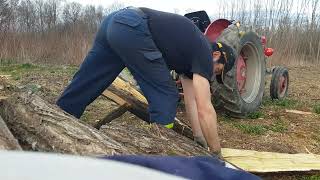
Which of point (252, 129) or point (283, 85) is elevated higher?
point (252, 129)

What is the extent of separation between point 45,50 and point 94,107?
8.34m

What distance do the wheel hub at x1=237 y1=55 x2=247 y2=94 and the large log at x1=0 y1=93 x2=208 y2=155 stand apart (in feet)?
9.24

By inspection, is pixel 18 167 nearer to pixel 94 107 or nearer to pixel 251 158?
pixel 251 158

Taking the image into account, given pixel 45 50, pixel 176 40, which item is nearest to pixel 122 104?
pixel 176 40

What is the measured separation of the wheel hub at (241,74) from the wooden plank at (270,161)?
2050mm

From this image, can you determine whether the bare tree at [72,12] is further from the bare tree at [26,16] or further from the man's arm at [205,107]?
the man's arm at [205,107]

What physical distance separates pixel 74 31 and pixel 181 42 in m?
12.1

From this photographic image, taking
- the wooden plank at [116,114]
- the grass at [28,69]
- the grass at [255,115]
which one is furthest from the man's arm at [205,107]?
the grass at [28,69]

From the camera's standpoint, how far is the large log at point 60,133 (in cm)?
320

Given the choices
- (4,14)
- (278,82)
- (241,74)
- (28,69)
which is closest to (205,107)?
(241,74)

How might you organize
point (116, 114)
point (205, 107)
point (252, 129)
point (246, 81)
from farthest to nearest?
point (246, 81), point (252, 129), point (116, 114), point (205, 107)

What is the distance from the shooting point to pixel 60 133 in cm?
331

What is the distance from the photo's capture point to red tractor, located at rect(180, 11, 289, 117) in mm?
5809

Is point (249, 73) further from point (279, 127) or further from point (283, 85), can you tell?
point (283, 85)
